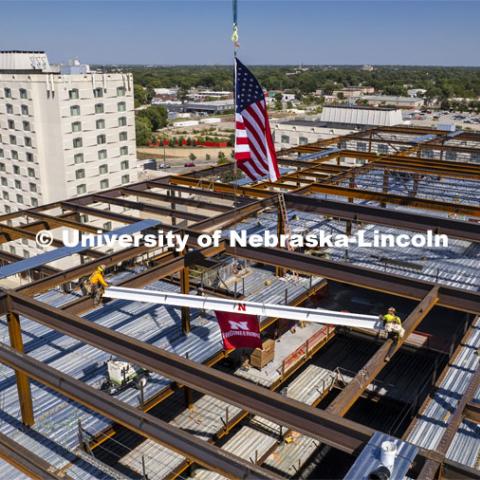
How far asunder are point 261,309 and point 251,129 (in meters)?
6.11

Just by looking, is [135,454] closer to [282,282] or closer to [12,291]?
[12,291]

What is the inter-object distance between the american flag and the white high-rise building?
127ft

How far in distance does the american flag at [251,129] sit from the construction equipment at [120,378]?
7931 mm

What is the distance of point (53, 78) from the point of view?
159ft

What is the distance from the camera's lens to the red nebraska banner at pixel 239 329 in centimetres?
1462

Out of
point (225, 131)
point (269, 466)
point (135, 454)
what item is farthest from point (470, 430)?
point (225, 131)

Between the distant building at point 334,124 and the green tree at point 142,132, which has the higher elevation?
the distant building at point 334,124

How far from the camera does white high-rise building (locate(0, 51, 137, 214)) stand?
1971 inches

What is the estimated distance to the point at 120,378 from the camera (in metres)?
17.4

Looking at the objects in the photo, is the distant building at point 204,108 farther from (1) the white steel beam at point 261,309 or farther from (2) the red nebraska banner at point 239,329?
(2) the red nebraska banner at point 239,329

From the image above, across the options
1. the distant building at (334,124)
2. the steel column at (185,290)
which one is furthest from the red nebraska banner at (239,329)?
the distant building at (334,124)

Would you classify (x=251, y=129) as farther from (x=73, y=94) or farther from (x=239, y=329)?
(x=73, y=94)

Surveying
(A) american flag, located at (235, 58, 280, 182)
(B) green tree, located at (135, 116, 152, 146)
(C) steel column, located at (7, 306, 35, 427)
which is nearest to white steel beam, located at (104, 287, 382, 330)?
(C) steel column, located at (7, 306, 35, 427)

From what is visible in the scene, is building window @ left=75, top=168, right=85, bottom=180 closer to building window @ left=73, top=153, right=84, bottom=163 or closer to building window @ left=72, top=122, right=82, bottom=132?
building window @ left=73, top=153, right=84, bottom=163
